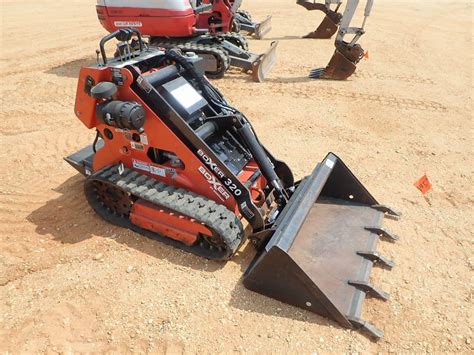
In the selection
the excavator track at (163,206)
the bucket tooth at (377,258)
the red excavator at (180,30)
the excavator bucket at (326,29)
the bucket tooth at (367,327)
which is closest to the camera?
the bucket tooth at (367,327)


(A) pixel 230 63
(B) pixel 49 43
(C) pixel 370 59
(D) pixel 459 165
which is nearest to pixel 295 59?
(C) pixel 370 59

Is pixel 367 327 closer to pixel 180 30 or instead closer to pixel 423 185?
pixel 423 185

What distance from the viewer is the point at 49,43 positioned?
1241cm

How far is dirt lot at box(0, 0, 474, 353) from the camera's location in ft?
10.9

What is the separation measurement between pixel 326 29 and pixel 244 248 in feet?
36.7

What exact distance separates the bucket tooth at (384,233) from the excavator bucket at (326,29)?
419 inches

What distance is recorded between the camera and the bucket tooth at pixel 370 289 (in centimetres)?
347

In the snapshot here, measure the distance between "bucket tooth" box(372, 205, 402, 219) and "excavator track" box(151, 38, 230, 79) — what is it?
17.9ft

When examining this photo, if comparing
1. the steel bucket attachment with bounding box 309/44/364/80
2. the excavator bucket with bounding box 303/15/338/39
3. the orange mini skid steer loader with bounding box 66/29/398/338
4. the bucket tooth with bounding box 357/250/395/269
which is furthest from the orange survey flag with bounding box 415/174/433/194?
the excavator bucket with bounding box 303/15/338/39

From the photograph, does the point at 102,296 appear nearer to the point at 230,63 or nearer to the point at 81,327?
the point at 81,327

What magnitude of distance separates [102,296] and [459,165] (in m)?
5.30

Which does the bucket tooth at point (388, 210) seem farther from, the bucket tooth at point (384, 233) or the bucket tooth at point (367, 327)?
the bucket tooth at point (367, 327)

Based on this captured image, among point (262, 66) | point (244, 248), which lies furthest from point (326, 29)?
point (244, 248)

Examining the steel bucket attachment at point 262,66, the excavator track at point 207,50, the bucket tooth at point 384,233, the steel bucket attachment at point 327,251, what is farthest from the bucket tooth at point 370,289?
the excavator track at point 207,50
